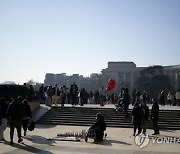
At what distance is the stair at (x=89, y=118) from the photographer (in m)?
20.3

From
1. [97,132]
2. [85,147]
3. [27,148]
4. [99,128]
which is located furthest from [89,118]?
[27,148]

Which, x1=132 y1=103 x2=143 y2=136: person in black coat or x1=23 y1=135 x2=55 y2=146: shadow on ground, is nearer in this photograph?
x1=23 y1=135 x2=55 y2=146: shadow on ground

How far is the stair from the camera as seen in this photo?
800 inches

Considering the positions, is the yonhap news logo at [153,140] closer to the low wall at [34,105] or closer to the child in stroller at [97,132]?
the child in stroller at [97,132]

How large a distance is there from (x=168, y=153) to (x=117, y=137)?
448 cm

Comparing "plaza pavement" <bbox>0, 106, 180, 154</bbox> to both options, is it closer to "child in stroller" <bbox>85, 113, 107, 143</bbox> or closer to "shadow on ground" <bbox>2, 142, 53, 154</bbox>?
"shadow on ground" <bbox>2, 142, 53, 154</bbox>

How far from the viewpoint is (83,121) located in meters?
21.4

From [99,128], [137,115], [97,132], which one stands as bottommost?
[97,132]

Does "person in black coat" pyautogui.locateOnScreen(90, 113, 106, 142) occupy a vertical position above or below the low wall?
below

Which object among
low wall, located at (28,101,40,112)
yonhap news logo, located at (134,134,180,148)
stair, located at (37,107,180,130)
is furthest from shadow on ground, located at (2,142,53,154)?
low wall, located at (28,101,40,112)

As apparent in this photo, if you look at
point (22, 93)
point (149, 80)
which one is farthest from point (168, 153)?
point (149, 80)

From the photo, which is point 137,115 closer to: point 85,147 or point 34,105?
point 85,147

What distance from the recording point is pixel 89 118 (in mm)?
21984

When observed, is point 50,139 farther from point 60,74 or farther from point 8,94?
point 60,74
